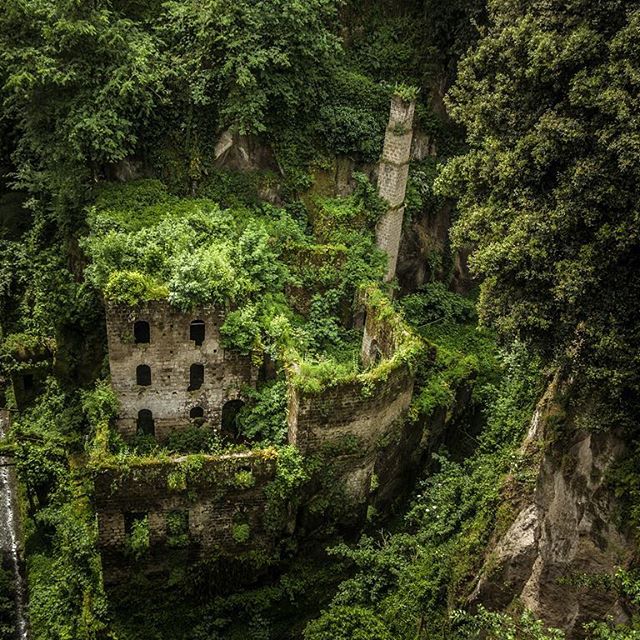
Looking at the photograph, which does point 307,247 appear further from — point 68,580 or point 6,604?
point 6,604

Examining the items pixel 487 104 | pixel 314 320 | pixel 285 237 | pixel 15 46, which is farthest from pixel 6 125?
pixel 487 104

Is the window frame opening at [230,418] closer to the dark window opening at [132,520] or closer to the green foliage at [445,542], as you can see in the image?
the dark window opening at [132,520]

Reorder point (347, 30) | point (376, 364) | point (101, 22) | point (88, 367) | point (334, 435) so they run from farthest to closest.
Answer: point (347, 30), point (88, 367), point (101, 22), point (376, 364), point (334, 435)

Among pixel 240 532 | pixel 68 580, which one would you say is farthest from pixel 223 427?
pixel 68 580

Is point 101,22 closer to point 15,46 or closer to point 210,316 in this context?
point 15,46

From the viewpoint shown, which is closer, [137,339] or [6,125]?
[137,339]

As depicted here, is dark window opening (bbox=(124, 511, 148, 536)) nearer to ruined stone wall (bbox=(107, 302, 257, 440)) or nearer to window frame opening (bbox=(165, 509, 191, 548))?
window frame opening (bbox=(165, 509, 191, 548))
